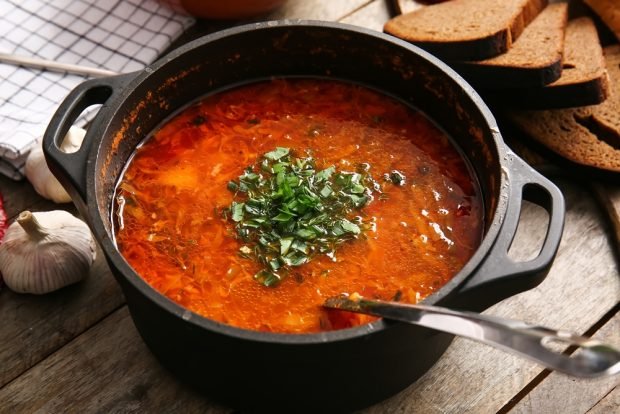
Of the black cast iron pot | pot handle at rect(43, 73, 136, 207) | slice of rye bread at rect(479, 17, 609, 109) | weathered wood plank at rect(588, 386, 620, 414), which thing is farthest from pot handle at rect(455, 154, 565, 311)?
pot handle at rect(43, 73, 136, 207)

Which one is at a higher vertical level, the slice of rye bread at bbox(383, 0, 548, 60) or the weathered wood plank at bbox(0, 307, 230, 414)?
the slice of rye bread at bbox(383, 0, 548, 60)

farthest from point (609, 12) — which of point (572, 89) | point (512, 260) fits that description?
point (512, 260)

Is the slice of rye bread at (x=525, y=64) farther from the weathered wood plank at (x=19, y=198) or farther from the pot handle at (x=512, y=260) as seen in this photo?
the weathered wood plank at (x=19, y=198)

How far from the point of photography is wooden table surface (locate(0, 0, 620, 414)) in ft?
7.31

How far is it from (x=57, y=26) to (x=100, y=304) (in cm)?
135

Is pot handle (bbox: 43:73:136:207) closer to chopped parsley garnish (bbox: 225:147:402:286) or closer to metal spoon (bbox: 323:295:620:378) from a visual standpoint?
chopped parsley garnish (bbox: 225:147:402:286)

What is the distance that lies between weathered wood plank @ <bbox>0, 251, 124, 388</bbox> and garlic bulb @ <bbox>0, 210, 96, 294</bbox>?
5 centimetres

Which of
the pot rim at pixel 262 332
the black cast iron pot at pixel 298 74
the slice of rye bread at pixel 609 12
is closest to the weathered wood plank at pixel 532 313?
the black cast iron pot at pixel 298 74

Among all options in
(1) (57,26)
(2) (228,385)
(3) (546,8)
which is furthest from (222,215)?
(3) (546,8)

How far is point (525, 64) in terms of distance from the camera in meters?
2.76

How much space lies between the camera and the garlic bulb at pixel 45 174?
2615mm

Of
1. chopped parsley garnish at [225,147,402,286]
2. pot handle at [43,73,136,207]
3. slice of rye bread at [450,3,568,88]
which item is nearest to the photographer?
pot handle at [43,73,136,207]

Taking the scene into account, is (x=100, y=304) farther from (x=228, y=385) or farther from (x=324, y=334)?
(x=324, y=334)

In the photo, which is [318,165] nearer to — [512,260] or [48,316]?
[512,260]
